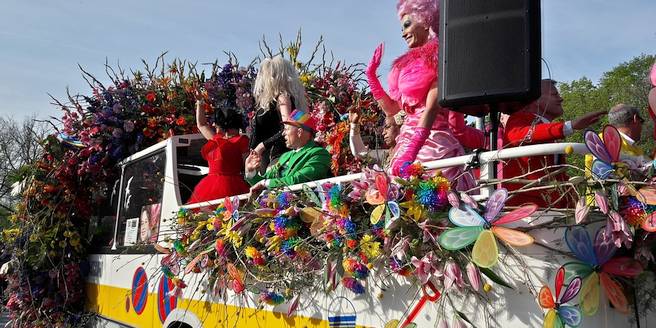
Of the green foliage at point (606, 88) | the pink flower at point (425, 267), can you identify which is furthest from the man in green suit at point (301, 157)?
the green foliage at point (606, 88)

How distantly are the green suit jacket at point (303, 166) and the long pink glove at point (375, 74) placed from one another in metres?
0.51

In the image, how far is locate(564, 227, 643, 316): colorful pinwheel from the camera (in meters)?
2.28

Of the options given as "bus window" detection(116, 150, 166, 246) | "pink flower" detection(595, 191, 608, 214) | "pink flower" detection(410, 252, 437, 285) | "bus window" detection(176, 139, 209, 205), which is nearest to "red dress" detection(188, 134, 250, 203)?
"bus window" detection(116, 150, 166, 246)

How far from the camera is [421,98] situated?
3.51m

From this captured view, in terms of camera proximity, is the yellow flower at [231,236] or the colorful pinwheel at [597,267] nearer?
the colorful pinwheel at [597,267]

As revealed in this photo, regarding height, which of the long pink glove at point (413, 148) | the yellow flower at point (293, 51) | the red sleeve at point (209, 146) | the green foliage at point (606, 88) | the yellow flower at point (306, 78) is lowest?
the long pink glove at point (413, 148)

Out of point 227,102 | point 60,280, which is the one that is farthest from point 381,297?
point 60,280

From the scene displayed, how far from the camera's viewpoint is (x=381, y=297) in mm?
2844

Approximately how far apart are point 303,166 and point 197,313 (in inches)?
45.9

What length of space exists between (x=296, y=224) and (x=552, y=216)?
1.30m

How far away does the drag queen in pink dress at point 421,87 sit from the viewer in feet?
11.0

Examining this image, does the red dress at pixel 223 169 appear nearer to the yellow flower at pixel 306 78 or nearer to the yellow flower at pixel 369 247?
the yellow flower at pixel 306 78

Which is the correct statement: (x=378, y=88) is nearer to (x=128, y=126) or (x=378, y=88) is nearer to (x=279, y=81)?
(x=279, y=81)

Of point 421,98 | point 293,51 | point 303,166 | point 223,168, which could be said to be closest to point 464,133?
point 421,98
